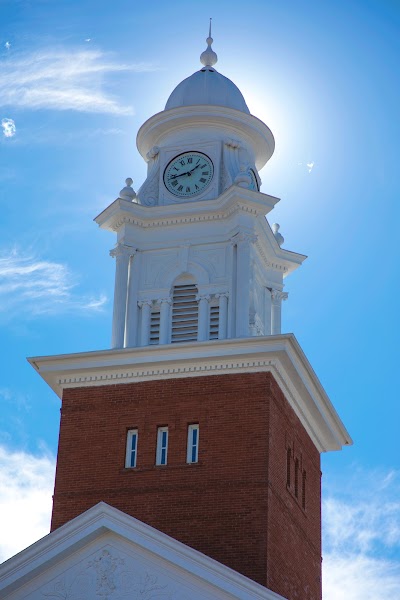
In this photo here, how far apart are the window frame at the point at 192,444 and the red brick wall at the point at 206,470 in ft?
0.32

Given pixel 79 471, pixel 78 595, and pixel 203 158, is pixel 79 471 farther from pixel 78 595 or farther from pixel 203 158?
pixel 203 158

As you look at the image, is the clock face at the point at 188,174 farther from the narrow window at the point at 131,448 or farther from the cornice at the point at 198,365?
the narrow window at the point at 131,448

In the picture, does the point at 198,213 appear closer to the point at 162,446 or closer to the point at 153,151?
the point at 153,151

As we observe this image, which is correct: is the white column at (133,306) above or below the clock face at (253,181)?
below

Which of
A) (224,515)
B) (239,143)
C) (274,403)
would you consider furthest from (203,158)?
(224,515)

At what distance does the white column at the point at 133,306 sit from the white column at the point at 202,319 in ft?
5.13

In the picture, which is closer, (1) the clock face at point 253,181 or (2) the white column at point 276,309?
(2) the white column at point 276,309

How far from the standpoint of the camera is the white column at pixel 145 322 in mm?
35438

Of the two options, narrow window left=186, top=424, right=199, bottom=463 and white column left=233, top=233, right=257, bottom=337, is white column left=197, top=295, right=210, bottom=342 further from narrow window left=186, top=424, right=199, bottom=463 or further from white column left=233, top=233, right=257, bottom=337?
narrow window left=186, top=424, right=199, bottom=463

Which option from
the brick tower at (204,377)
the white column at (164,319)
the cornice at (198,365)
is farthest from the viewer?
the white column at (164,319)

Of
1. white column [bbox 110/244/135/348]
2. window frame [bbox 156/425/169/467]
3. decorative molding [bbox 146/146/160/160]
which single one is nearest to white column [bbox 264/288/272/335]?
white column [bbox 110/244/135/348]

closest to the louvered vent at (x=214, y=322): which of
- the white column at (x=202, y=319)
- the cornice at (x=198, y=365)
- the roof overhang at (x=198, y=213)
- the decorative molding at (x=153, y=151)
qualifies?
the white column at (x=202, y=319)

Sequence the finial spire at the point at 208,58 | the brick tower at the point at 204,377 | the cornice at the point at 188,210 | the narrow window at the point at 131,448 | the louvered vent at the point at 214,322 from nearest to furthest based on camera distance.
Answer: the brick tower at the point at 204,377, the narrow window at the point at 131,448, the louvered vent at the point at 214,322, the cornice at the point at 188,210, the finial spire at the point at 208,58

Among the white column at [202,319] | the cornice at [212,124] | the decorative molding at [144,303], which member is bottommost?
the white column at [202,319]
